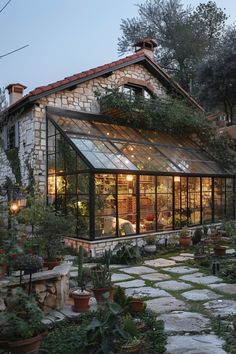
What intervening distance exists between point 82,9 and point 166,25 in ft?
68.6

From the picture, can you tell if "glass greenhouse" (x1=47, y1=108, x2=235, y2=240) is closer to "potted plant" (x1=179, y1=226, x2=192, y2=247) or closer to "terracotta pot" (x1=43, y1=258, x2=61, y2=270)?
"potted plant" (x1=179, y1=226, x2=192, y2=247)

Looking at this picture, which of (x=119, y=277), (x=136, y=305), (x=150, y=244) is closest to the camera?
(x=136, y=305)

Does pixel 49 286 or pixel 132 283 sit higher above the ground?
pixel 49 286

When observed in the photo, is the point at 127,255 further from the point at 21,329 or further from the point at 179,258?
the point at 21,329

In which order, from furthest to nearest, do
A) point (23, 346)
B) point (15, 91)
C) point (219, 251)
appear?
point (15, 91) → point (219, 251) → point (23, 346)

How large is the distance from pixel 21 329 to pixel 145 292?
3.27 meters

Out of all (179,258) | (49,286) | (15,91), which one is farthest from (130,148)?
(49,286)

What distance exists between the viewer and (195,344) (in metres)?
3.81

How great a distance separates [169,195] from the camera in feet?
38.0

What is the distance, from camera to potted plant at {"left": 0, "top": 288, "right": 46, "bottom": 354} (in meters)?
3.09

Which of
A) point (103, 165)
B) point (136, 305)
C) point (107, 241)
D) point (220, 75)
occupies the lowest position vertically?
point (136, 305)

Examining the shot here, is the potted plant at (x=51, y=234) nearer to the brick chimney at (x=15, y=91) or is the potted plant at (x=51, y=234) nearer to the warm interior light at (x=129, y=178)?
the warm interior light at (x=129, y=178)

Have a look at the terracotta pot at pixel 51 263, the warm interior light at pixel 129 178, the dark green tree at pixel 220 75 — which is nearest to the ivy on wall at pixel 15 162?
the warm interior light at pixel 129 178

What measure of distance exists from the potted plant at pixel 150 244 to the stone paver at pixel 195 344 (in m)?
5.80
